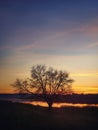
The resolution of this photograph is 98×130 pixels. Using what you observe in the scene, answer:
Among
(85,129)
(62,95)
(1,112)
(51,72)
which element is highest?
(51,72)

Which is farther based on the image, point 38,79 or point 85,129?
point 38,79

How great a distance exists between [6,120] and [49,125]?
404 centimetres

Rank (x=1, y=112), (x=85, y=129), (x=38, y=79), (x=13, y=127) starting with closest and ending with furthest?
(x=13, y=127) < (x=85, y=129) < (x=1, y=112) < (x=38, y=79)

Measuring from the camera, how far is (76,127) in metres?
24.9

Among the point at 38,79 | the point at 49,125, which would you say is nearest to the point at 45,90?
the point at 38,79

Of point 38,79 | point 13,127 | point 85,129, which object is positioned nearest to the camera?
point 13,127

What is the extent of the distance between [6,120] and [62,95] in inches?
957

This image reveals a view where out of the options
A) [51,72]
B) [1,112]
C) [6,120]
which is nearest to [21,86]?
[51,72]

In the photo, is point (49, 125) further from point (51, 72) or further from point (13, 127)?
point (51, 72)

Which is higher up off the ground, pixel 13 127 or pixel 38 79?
pixel 38 79

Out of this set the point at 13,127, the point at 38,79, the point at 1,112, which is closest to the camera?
the point at 13,127

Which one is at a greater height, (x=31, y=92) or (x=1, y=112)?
(x=31, y=92)

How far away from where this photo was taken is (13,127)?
22.4 metres

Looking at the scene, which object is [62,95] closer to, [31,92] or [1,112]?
[31,92]
